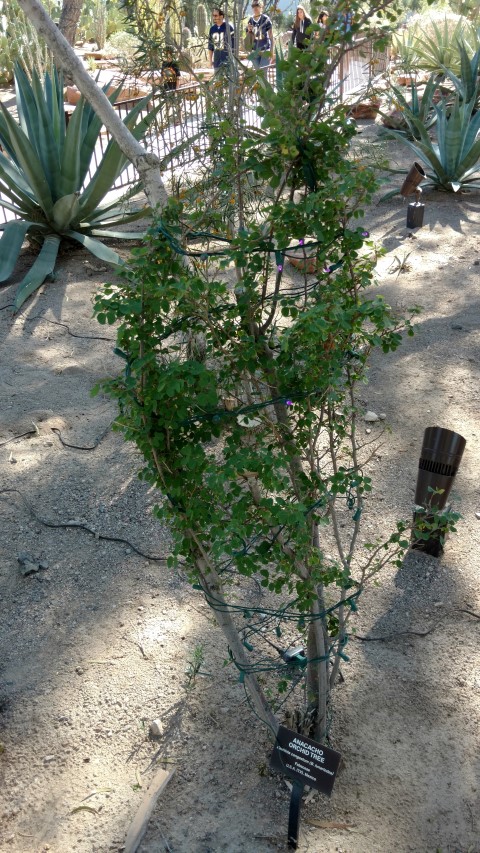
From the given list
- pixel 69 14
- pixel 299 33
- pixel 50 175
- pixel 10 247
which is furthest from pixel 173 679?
pixel 69 14

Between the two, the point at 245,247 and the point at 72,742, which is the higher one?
the point at 245,247

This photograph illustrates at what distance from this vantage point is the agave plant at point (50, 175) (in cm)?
644

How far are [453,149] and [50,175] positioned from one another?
4.06m

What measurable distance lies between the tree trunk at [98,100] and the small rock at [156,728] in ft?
8.46

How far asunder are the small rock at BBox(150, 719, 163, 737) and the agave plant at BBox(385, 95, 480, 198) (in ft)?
22.2

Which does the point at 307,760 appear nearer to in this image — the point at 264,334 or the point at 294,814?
the point at 294,814

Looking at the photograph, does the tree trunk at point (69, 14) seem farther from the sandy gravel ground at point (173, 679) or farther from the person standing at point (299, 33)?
the sandy gravel ground at point (173, 679)

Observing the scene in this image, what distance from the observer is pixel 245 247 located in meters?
1.99

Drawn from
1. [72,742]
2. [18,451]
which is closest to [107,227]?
[18,451]

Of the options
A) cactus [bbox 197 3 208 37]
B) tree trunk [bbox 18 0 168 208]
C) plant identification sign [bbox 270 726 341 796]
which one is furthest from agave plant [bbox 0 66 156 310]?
plant identification sign [bbox 270 726 341 796]

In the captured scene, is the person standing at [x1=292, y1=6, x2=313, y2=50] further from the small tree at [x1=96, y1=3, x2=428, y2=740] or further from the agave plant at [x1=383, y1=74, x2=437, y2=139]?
the agave plant at [x1=383, y1=74, x2=437, y2=139]

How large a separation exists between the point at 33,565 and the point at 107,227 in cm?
462

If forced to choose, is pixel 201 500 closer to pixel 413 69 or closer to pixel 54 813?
pixel 54 813

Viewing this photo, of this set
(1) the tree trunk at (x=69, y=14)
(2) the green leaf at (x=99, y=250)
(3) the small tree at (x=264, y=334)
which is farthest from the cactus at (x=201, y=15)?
(1) the tree trunk at (x=69, y=14)
